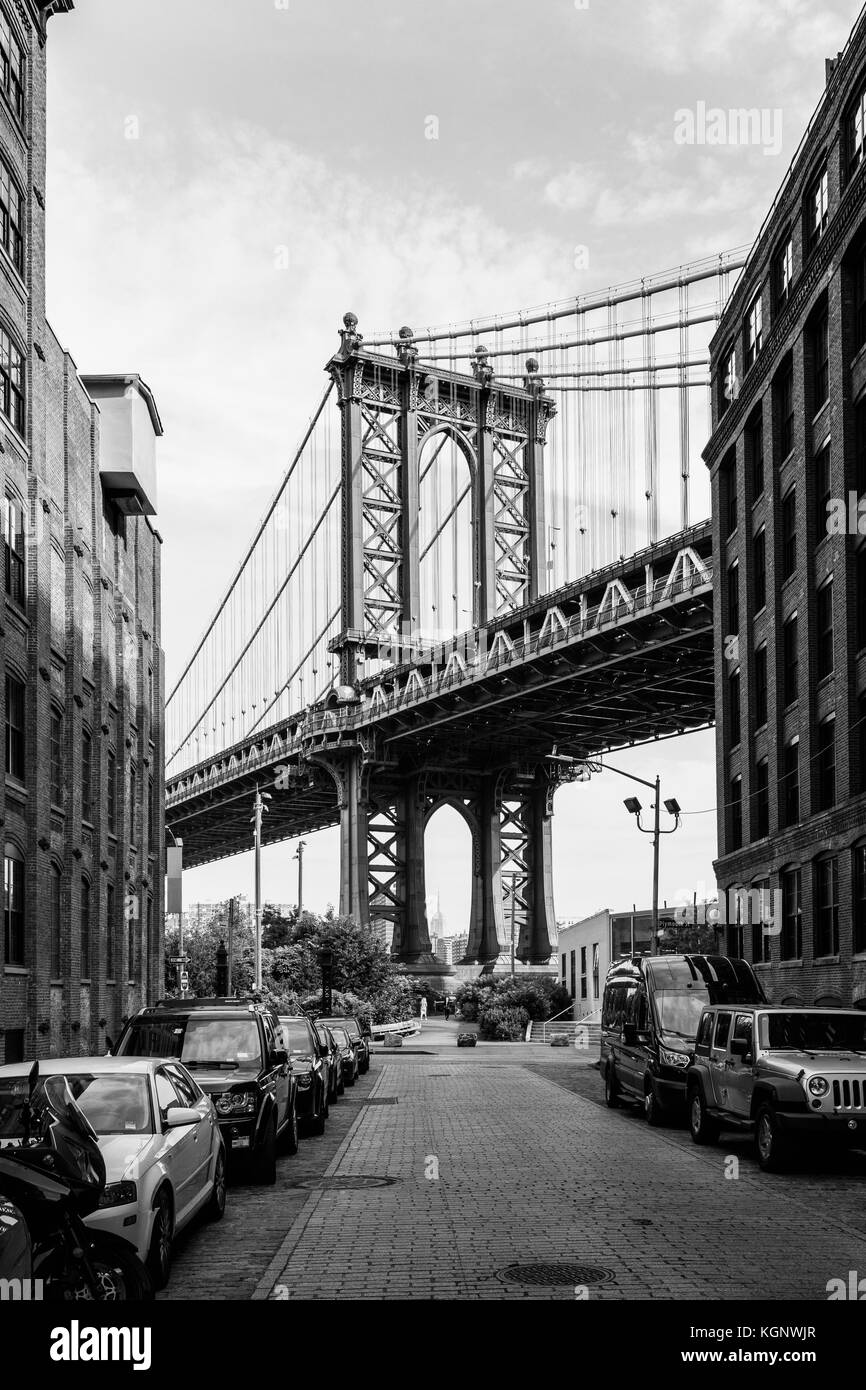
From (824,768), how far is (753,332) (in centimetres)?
1322

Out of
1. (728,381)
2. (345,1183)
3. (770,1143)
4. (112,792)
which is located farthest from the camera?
(728,381)

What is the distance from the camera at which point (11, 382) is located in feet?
94.7

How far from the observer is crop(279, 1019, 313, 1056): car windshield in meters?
23.2

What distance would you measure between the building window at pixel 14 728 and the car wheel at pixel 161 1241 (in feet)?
60.7

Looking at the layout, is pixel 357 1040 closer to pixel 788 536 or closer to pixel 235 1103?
pixel 788 536

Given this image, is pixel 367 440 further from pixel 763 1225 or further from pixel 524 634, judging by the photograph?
pixel 763 1225

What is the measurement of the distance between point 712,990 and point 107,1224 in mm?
15238

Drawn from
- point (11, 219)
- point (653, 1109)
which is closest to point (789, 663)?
point (653, 1109)

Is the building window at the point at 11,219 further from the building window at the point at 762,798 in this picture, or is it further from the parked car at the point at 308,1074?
the building window at the point at 762,798

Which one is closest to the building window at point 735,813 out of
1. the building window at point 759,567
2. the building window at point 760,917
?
the building window at point 760,917

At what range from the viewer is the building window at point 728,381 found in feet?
140

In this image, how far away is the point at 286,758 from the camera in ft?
288

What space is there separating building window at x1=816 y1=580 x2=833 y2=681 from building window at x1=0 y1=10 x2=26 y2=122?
1857 centimetres

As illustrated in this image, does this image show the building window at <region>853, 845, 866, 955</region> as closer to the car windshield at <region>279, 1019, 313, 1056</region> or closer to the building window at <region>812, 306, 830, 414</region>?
the building window at <region>812, 306, 830, 414</region>
